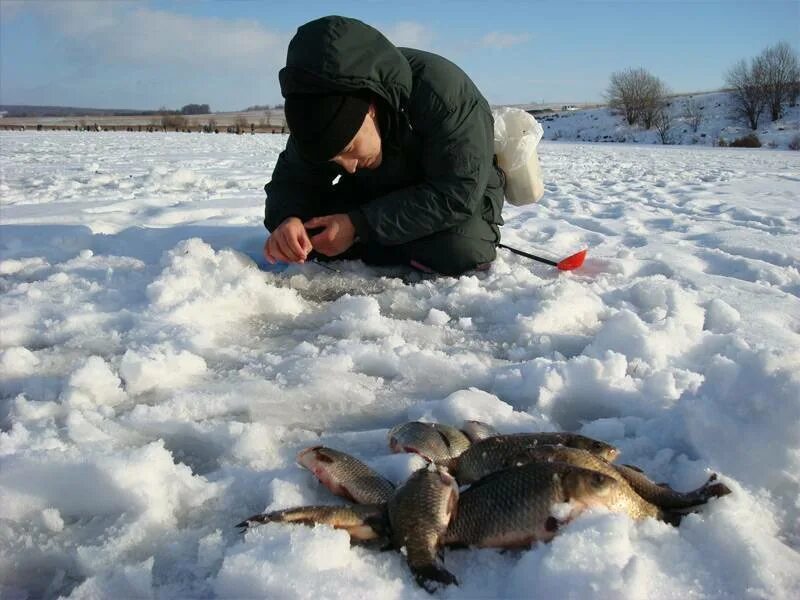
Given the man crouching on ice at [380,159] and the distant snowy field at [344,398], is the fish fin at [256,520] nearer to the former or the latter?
the distant snowy field at [344,398]

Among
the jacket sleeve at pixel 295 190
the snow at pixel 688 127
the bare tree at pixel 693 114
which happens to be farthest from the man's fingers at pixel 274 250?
the bare tree at pixel 693 114

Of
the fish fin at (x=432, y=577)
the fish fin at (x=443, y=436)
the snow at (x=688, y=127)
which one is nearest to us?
the fish fin at (x=432, y=577)

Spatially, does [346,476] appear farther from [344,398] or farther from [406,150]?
[406,150]

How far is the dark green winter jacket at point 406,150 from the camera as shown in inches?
105

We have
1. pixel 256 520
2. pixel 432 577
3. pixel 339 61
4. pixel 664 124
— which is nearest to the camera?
pixel 432 577

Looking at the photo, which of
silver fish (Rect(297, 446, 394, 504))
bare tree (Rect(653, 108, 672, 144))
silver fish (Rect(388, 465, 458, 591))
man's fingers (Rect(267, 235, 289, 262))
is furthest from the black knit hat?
bare tree (Rect(653, 108, 672, 144))

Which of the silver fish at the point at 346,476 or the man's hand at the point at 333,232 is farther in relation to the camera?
the man's hand at the point at 333,232

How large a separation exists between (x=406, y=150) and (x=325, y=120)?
692 mm

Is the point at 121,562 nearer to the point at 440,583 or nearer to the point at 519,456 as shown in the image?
the point at 440,583

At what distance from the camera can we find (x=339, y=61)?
8.33 ft

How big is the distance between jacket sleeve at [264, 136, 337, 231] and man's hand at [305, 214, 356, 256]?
34 cm

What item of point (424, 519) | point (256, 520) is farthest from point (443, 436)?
point (256, 520)

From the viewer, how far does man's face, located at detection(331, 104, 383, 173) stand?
109 inches

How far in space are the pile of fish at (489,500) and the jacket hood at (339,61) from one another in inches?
63.6
